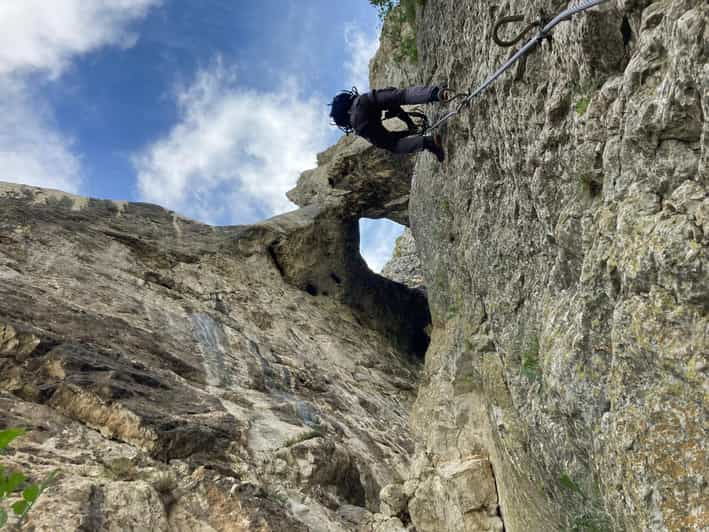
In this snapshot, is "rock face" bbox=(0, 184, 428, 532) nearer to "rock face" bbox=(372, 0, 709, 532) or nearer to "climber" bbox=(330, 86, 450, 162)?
"rock face" bbox=(372, 0, 709, 532)

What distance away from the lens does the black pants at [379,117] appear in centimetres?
1033

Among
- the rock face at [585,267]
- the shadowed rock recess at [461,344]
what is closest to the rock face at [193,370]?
the shadowed rock recess at [461,344]

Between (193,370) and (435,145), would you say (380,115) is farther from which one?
(193,370)

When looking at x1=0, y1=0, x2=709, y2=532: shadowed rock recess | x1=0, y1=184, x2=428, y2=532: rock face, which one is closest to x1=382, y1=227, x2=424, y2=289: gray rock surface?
x1=0, y1=184, x2=428, y2=532: rock face

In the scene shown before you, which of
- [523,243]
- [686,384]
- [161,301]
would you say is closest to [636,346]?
[686,384]

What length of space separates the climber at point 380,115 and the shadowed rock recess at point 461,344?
2.44ft

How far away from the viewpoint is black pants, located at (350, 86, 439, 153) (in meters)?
10.3

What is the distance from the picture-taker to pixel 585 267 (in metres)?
5.14

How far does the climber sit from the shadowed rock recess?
744mm

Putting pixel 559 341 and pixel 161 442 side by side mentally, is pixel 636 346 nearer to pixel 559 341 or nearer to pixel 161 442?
pixel 559 341

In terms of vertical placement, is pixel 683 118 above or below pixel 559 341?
above

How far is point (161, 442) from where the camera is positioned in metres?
8.72

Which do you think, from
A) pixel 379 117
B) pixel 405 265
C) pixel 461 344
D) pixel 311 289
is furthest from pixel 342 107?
pixel 405 265

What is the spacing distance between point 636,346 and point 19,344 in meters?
10.2
